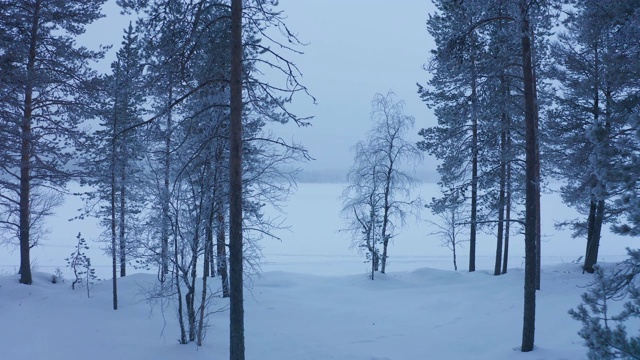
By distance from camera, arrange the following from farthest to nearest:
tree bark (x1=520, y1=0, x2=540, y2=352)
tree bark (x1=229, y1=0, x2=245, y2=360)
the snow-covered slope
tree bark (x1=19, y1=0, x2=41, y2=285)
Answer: tree bark (x1=19, y1=0, x2=41, y2=285) → the snow-covered slope → tree bark (x1=520, y1=0, x2=540, y2=352) → tree bark (x1=229, y1=0, x2=245, y2=360)

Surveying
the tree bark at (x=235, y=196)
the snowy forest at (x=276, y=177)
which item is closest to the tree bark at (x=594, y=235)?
the snowy forest at (x=276, y=177)

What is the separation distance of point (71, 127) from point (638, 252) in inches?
642

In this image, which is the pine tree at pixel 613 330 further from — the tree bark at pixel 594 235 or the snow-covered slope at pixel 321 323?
the tree bark at pixel 594 235

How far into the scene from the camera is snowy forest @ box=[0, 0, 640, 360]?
7.27m

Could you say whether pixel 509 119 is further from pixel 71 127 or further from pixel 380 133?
pixel 71 127

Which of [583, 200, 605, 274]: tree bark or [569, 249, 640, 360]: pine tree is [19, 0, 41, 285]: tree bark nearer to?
[569, 249, 640, 360]: pine tree

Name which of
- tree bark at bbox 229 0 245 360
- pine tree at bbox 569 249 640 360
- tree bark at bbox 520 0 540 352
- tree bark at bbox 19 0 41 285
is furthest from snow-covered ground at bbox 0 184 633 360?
pine tree at bbox 569 249 640 360

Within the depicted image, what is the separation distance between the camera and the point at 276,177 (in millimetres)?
12039

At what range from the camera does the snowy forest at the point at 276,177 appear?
7.27 meters

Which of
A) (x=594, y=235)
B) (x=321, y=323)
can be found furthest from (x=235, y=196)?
(x=594, y=235)

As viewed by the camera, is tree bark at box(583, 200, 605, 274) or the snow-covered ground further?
tree bark at box(583, 200, 605, 274)

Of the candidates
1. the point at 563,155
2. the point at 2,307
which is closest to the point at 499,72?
the point at 563,155

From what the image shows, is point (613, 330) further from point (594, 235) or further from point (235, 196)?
point (594, 235)

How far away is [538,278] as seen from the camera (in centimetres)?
1533
